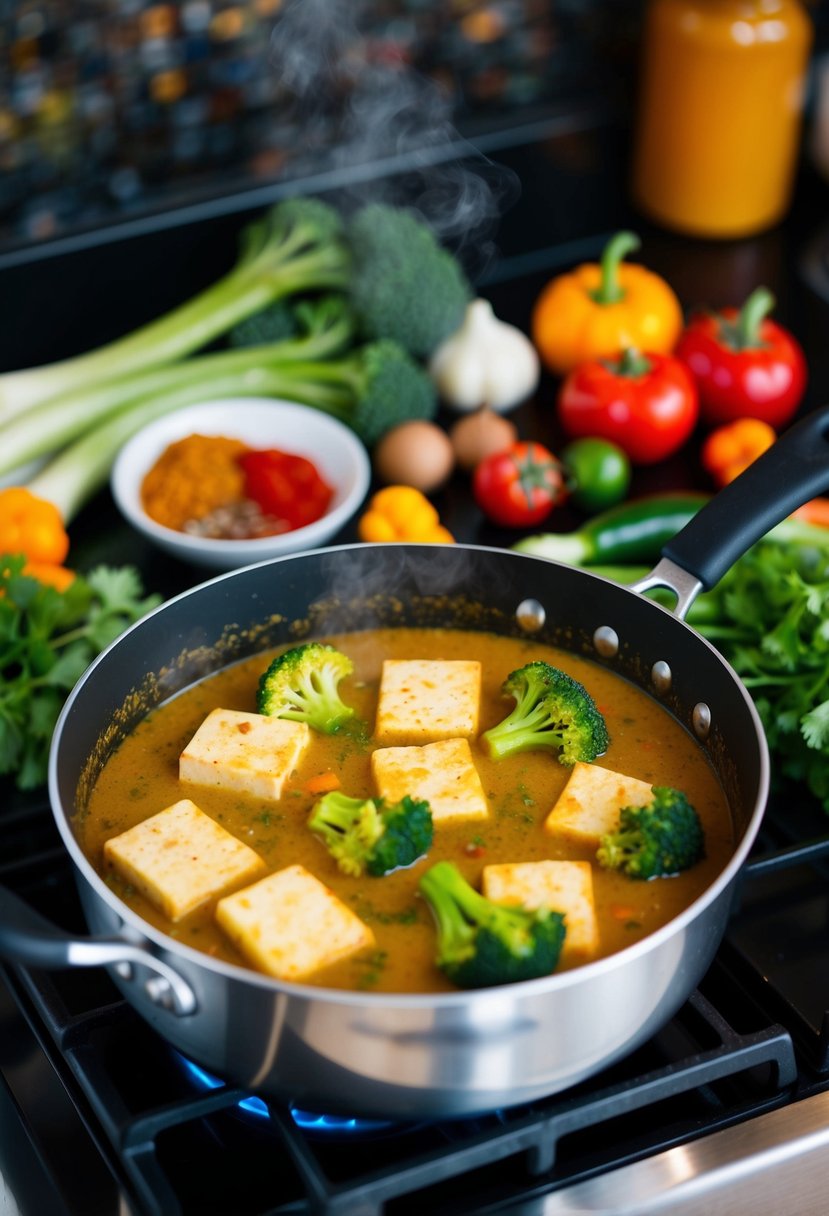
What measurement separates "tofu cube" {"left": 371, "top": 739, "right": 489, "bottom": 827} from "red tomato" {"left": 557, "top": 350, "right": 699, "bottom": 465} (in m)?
1.03

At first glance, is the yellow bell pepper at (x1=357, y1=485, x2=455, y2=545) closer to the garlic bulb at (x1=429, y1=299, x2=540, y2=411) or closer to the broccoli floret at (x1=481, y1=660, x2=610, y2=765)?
the garlic bulb at (x1=429, y1=299, x2=540, y2=411)

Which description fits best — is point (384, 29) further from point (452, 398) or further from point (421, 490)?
point (421, 490)

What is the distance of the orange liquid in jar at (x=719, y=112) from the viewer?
2.70 metres

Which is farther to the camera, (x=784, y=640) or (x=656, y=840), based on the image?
(x=784, y=640)

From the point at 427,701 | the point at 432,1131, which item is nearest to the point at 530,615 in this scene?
the point at 427,701

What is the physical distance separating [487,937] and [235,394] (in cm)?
148

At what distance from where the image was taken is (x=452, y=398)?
2.58 metres

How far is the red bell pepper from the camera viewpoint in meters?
2.53

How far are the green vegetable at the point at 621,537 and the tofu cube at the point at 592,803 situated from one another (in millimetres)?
728

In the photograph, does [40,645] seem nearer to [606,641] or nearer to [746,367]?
[606,641]

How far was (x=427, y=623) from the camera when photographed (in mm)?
1884

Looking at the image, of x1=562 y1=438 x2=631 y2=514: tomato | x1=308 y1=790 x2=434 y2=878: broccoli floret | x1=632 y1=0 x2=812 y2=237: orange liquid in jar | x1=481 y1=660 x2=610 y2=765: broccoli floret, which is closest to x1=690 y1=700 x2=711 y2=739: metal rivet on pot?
x1=481 y1=660 x2=610 y2=765: broccoli floret

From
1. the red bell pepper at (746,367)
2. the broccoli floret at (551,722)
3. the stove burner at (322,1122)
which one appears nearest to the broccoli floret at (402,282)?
the red bell pepper at (746,367)

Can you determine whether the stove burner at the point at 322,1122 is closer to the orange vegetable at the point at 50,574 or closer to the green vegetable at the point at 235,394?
the orange vegetable at the point at 50,574
